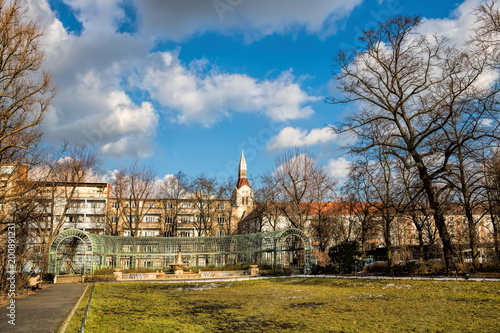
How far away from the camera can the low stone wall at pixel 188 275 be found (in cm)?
3281

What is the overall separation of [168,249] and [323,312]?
30.8 m

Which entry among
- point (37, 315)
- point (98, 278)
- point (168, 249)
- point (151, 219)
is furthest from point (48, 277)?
point (151, 219)

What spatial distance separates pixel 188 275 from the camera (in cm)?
3381

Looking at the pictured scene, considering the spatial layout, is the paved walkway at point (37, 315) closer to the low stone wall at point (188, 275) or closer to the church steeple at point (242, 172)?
the low stone wall at point (188, 275)

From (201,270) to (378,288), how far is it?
20.9m

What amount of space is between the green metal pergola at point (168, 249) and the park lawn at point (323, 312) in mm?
18187

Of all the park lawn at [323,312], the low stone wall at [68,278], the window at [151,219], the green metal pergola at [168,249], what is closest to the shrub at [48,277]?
the low stone wall at [68,278]

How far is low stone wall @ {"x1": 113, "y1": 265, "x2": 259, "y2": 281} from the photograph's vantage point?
3281cm

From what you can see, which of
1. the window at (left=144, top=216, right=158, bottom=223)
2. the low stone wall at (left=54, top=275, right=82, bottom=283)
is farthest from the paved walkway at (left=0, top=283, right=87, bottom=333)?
the window at (left=144, top=216, right=158, bottom=223)

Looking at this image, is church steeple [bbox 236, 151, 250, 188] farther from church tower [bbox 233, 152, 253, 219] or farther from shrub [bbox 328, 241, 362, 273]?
shrub [bbox 328, 241, 362, 273]

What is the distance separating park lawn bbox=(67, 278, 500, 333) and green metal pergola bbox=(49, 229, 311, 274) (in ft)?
59.7

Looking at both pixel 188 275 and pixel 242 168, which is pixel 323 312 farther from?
pixel 242 168

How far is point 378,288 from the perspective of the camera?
19781 mm

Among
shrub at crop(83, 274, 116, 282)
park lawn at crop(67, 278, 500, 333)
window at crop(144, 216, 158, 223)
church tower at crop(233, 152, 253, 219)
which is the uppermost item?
church tower at crop(233, 152, 253, 219)
